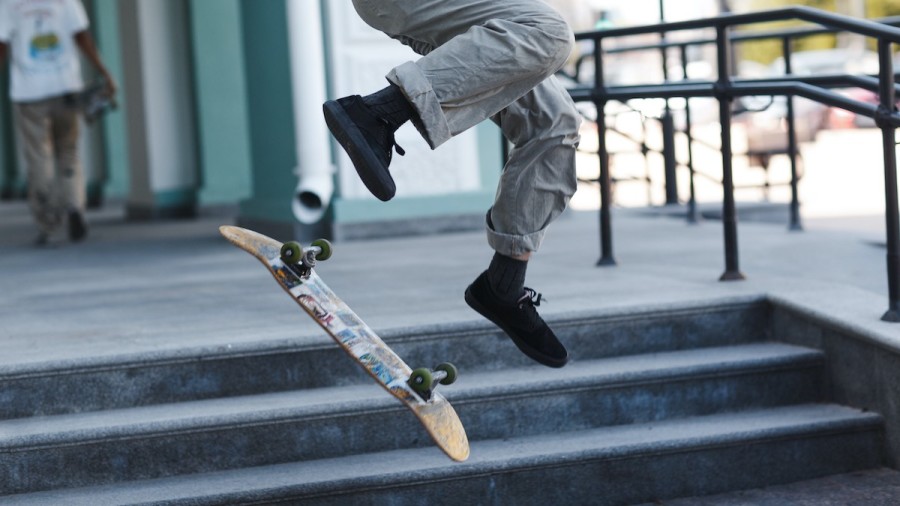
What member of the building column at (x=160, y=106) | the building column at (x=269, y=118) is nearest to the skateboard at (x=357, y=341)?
the building column at (x=269, y=118)

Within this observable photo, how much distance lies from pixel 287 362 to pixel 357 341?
636 mm

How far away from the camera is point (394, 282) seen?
18.1 feet

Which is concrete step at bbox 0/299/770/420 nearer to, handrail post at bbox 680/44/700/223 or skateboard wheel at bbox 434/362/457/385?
skateboard wheel at bbox 434/362/457/385

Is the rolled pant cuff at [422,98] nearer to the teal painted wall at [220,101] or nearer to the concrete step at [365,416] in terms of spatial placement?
the concrete step at [365,416]

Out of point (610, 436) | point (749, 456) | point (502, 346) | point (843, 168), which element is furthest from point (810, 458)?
point (843, 168)

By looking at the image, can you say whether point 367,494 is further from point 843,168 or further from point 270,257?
point 843,168

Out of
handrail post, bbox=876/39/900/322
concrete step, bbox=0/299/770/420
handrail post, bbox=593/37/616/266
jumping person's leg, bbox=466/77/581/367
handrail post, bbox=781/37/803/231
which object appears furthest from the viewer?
handrail post, bbox=781/37/803/231

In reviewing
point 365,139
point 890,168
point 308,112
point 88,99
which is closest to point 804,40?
point 88,99

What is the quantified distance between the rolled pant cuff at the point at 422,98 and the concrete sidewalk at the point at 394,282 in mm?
1104

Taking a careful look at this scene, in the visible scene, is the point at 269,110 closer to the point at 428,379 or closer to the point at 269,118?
the point at 269,118

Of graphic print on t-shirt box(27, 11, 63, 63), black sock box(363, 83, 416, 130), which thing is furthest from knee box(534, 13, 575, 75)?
graphic print on t-shirt box(27, 11, 63, 63)

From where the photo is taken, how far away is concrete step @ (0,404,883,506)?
355 centimetres

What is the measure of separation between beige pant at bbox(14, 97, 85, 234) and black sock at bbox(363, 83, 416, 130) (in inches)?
228

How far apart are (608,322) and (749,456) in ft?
2.19
